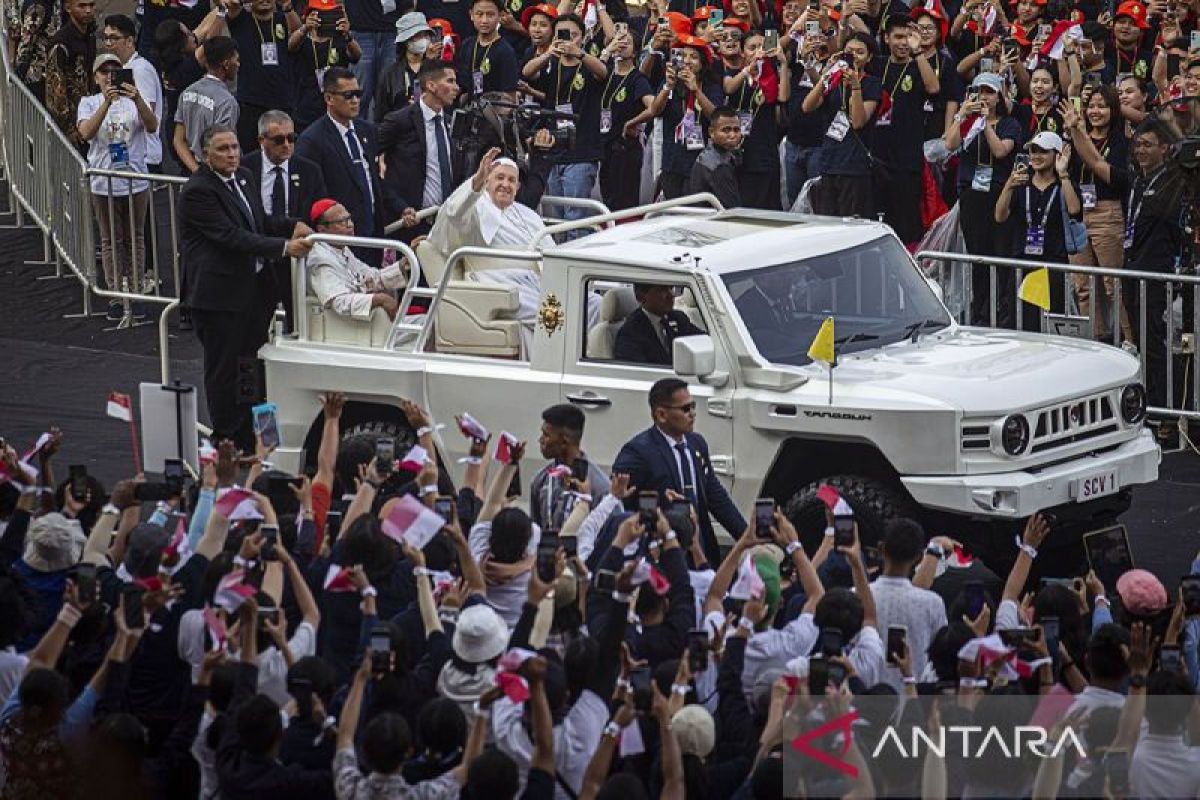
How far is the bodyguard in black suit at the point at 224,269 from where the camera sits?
1386cm

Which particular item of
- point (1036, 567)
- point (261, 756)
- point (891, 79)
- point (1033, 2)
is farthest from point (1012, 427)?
point (1033, 2)

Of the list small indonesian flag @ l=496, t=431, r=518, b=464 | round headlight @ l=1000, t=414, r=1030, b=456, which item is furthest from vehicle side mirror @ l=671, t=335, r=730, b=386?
small indonesian flag @ l=496, t=431, r=518, b=464

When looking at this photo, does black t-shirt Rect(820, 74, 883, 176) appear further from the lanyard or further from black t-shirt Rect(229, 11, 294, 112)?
black t-shirt Rect(229, 11, 294, 112)

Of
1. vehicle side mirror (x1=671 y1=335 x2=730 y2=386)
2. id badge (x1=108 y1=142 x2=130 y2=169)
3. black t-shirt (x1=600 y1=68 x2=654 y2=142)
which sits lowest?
vehicle side mirror (x1=671 y1=335 x2=730 y2=386)

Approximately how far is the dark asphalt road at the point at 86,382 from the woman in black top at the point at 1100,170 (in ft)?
6.42

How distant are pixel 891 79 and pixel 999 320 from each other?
3.12m

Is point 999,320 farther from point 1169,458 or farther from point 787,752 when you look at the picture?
point 787,752

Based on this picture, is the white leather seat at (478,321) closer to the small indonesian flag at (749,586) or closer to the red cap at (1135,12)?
the small indonesian flag at (749,586)

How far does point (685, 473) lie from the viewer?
37.1ft

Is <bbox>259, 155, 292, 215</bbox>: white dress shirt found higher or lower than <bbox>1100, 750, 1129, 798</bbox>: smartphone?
higher

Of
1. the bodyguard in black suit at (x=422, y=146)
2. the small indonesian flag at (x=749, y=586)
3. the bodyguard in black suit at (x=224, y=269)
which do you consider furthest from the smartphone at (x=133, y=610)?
the bodyguard in black suit at (x=422, y=146)

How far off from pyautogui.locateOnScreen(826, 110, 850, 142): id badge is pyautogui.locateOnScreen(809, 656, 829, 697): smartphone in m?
9.97

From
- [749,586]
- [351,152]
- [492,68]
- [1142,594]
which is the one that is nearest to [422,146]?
[351,152]

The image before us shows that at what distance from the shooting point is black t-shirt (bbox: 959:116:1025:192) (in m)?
16.3
